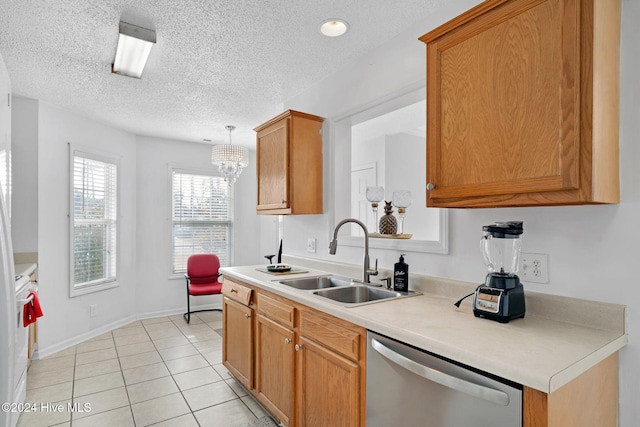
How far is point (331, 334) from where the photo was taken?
1.66 metres

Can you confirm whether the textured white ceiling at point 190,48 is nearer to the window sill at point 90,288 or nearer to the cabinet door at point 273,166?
the cabinet door at point 273,166

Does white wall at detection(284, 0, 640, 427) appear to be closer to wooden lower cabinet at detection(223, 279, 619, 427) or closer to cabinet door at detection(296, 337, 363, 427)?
wooden lower cabinet at detection(223, 279, 619, 427)

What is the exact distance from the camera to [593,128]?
109 cm

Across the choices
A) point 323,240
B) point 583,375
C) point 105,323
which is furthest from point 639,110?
point 105,323

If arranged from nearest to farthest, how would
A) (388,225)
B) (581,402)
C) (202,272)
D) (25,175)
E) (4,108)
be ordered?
(581,402) < (388,225) < (4,108) < (25,175) < (202,272)

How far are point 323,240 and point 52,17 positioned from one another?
228 cm

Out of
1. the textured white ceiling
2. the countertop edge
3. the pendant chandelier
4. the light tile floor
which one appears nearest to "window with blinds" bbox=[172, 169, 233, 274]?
the pendant chandelier

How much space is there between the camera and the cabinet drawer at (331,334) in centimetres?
152

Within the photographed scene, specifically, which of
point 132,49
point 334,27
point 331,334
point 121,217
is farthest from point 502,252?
point 121,217

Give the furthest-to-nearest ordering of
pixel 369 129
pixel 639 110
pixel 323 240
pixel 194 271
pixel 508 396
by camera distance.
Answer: pixel 194 271 < pixel 369 129 < pixel 323 240 < pixel 639 110 < pixel 508 396

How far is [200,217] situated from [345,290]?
12.1ft

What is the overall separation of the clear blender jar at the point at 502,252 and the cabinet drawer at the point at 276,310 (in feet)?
3.50

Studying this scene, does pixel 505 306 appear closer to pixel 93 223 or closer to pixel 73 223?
pixel 73 223

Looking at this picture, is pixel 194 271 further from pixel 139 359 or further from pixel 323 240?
pixel 323 240
